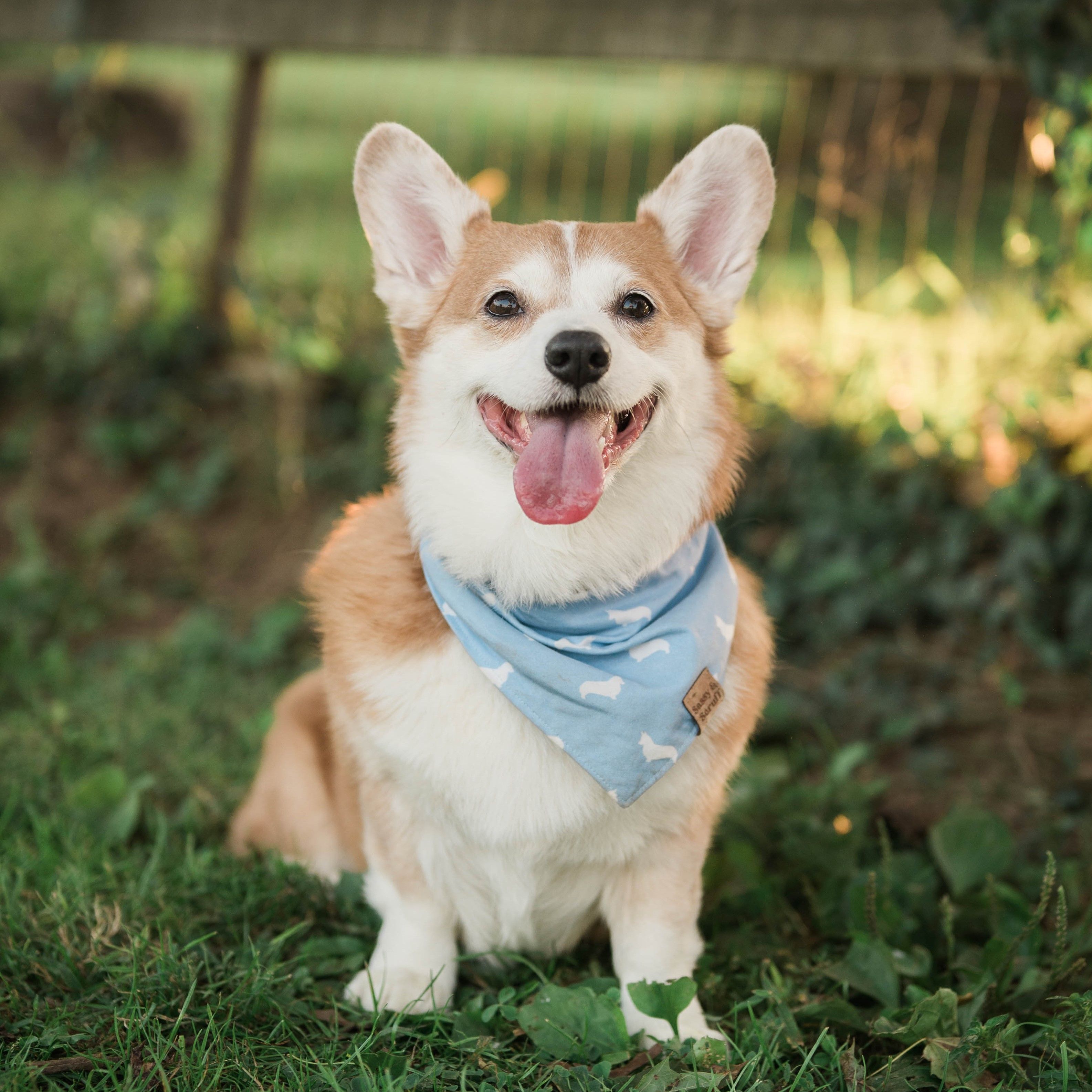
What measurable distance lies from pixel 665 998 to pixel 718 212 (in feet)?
5.41

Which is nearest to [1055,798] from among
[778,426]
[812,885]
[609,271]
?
[812,885]

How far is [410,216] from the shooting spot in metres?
2.31

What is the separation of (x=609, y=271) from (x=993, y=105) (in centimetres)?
269

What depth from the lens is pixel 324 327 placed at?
4.41 m

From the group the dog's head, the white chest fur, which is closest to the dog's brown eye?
the dog's head

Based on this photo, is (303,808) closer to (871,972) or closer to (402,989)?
(402,989)

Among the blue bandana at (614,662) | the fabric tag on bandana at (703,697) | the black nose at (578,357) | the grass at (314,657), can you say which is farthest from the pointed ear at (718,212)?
the grass at (314,657)

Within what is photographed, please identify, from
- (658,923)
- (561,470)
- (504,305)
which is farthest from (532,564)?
(658,923)

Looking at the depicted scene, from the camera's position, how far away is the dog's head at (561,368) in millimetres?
1964

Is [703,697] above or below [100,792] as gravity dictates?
above

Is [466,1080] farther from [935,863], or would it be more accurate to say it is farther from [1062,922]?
[935,863]

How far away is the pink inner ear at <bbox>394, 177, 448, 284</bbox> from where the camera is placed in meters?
2.27

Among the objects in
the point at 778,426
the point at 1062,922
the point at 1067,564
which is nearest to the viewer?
the point at 1062,922

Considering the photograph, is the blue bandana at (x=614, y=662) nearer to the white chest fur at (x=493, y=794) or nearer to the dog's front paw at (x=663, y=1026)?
the white chest fur at (x=493, y=794)
